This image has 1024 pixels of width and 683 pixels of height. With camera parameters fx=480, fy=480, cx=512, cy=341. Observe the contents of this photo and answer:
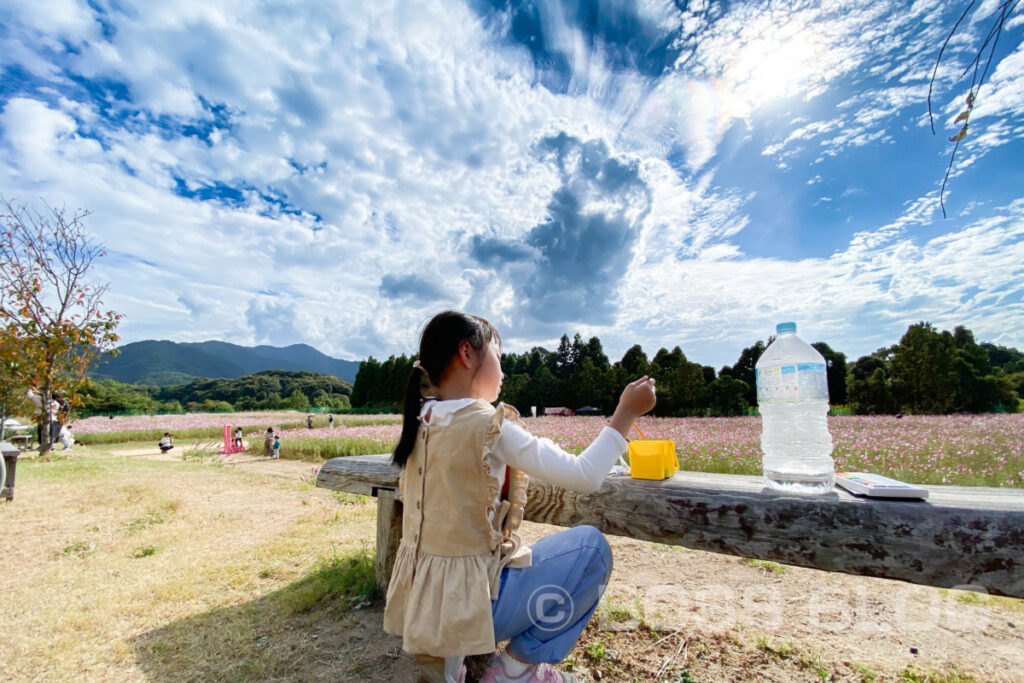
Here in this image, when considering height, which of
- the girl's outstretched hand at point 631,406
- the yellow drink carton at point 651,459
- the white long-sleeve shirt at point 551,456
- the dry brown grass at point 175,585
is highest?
the girl's outstretched hand at point 631,406

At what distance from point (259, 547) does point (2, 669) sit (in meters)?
2.11

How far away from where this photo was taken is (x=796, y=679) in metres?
2.35

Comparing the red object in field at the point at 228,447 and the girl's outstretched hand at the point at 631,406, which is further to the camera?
the red object in field at the point at 228,447

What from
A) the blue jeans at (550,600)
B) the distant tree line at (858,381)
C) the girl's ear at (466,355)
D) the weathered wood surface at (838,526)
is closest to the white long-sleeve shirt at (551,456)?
the girl's ear at (466,355)

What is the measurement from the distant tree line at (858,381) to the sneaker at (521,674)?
638 inches

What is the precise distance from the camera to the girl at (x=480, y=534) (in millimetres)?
1637

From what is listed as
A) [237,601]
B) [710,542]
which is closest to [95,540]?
[237,601]

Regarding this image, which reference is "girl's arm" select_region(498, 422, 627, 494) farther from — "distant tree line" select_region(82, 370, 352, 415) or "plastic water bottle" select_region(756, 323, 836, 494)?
"distant tree line" select_region(82, 370, 352, 415)

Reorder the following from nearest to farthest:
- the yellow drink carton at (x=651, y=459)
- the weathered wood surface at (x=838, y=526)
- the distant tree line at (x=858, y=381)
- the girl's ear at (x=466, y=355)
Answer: the weathered wood surface at (x=838, y=526) → the girl's ear at (x=466, y=355) → the yellow drink carton at (x=651, y=459) → the distant tree line at (x=858, y=381)

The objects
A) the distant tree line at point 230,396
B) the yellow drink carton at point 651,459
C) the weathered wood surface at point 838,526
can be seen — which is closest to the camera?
the weathered wood surface at point 838,526

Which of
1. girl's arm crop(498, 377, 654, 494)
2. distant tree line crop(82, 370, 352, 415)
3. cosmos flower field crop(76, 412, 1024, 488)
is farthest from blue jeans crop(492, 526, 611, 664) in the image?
distant tree line crop(82, 370, 352, 415)

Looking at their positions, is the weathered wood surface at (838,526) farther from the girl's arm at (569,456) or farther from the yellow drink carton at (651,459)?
the girl's arm at (569,456)

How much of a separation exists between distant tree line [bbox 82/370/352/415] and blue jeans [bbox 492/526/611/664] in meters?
40.4

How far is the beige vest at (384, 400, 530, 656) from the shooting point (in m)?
1.62
